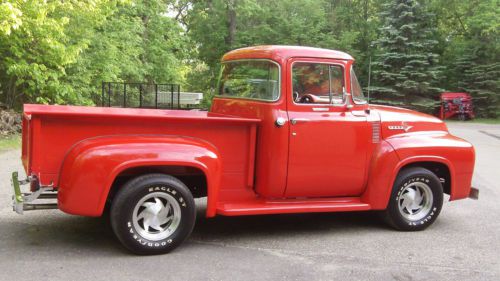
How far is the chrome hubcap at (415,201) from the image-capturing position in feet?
19.4

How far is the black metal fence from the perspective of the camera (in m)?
19.7

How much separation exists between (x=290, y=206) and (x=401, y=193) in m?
1.37

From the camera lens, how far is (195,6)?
35.2 meters

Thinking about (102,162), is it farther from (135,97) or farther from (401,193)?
(135,97)

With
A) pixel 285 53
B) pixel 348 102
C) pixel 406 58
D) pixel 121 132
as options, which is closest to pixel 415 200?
pixel 348 102

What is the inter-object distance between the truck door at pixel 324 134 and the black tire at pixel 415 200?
0.46 metres

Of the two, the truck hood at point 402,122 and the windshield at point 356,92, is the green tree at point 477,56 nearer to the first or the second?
the truck hood at point 402,122

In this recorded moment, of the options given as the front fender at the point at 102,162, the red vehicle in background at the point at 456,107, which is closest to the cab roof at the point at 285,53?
the front fender at the point at 102,162

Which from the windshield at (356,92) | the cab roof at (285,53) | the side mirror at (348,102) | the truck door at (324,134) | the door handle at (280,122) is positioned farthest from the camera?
the windshield at (356,92)

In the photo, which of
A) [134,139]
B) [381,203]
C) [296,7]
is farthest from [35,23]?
[296,7]

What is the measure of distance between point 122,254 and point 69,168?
3.08ft

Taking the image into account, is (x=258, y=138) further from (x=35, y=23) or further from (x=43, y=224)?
(x=35, y=23)

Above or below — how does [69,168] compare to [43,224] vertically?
above

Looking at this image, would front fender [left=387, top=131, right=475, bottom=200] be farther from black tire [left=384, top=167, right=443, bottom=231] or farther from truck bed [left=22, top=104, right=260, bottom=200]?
truck bed [left=22, top=104, right=260, bottom=200]
